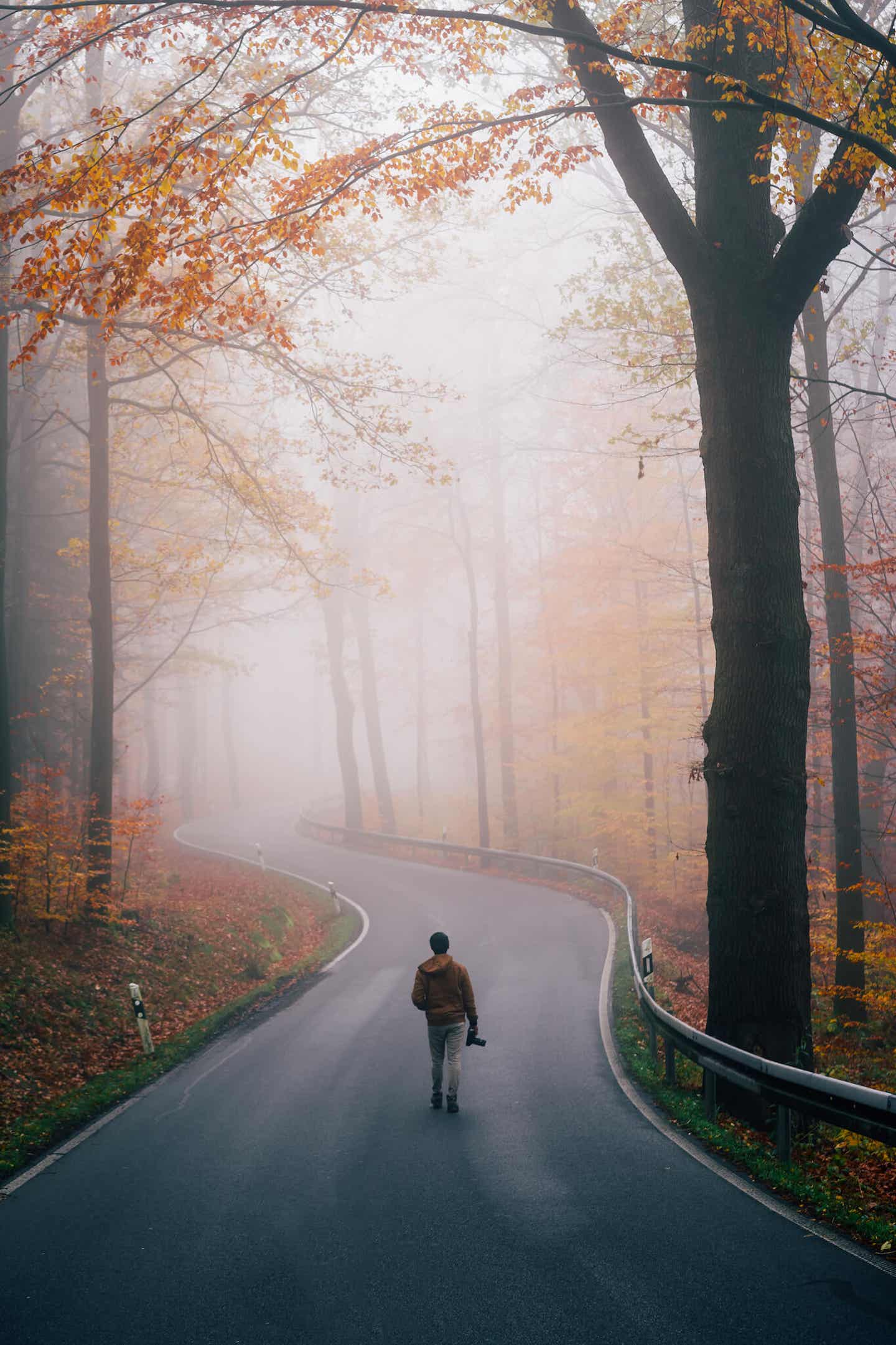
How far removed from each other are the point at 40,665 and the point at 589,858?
1826 cm

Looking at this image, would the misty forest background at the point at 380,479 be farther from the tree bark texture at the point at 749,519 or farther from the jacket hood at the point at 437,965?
the jacket hood at the point at 437,965

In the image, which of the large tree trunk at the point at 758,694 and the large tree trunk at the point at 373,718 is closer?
the large tree trunk at the point at 758,694

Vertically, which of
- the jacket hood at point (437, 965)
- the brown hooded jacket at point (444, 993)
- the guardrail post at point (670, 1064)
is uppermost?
the jacket hood at point (437, 965)

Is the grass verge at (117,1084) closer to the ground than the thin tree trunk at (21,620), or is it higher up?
closer to the ground

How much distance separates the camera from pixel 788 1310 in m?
4.47

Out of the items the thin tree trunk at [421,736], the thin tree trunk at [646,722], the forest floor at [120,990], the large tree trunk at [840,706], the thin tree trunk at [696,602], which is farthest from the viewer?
the thin tree trunk at [421,736]

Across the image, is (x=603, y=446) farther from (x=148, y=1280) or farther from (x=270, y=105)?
(x=148, y=1280)

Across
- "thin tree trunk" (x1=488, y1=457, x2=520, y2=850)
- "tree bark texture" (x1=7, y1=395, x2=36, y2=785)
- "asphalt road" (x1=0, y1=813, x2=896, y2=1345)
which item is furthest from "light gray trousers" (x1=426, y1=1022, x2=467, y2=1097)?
"thin tree trunk" (x1=488, y1=457, x2=520, y2=850)

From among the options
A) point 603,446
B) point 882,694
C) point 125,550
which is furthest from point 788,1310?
point 603,446

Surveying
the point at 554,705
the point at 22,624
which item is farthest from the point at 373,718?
the point at 22,624

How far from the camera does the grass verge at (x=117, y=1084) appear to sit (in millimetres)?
7723

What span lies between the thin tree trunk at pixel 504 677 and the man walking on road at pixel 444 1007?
69.4 ft

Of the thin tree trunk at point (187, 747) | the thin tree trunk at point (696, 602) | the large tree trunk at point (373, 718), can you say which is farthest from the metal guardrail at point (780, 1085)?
the thin tree trunk at point (187, 747)

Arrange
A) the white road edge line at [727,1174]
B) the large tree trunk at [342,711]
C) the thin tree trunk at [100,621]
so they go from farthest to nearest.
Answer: the large tree trunk at [342,711]
the thin tree trunk at [100,621]
the white road edge line at [727,1174]
